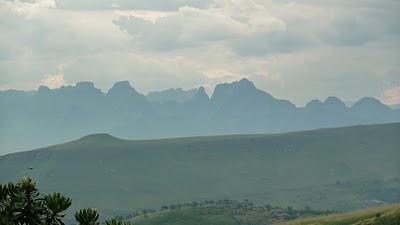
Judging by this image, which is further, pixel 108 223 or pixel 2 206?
pixel 2 206

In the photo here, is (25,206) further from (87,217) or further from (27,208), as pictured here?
(87,217)

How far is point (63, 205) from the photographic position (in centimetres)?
2972

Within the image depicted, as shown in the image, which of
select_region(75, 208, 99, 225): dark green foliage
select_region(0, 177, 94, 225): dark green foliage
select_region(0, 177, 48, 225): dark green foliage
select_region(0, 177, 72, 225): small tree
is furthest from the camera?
select_region(0, 177, 48, 225): dark green foliage

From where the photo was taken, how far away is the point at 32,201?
3134 cm

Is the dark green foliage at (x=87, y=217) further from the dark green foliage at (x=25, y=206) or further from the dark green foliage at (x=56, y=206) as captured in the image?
the dark green foliage at (x=25, y=206)

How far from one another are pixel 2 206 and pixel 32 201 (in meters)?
1.39

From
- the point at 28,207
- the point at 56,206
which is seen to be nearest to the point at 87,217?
the point at 56,206

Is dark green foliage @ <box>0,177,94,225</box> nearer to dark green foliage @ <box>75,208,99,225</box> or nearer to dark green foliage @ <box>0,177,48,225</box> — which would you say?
dark green foliage @ <box>0,177,48,225</box>

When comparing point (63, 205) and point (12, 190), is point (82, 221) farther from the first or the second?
point (12, 190)

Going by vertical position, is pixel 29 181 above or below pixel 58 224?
above

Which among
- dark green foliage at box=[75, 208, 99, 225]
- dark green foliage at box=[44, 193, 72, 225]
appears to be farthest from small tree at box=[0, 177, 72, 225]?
dark green foliage at box=[75, 208, 99, 225]

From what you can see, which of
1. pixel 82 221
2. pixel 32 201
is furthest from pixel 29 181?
pixel 82 221

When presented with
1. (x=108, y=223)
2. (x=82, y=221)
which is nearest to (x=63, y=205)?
(x=82, y=221)

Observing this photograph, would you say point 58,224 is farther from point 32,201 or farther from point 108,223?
point 108,223
